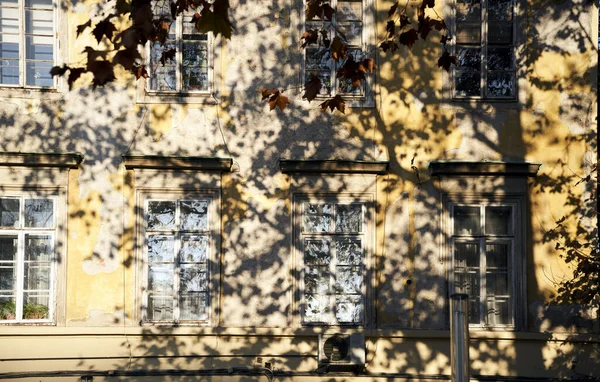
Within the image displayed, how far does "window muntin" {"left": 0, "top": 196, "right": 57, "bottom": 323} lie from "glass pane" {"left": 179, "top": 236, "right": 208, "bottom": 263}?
1.69 metres

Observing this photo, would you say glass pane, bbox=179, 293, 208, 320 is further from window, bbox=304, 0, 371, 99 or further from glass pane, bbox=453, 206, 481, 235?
glass pane, bbox=453, 206, 481, 235

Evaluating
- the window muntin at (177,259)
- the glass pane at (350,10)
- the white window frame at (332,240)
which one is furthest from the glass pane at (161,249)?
the glass pane at (350,10)

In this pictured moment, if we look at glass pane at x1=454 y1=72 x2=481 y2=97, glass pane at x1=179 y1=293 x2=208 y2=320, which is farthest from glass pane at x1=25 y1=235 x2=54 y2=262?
glass pane at x1=454 y1=72 x2=481 y2=97

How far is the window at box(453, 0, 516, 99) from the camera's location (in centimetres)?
1199

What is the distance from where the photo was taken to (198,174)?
11594 millimetres

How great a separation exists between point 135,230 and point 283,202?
200cm

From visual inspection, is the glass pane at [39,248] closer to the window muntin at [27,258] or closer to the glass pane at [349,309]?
the window muntin at [27,258]

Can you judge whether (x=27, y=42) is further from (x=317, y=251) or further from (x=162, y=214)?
(x=317, y=251)

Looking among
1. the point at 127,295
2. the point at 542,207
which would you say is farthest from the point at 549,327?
the point at 127,295

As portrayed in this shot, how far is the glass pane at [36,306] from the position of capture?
11383 mm

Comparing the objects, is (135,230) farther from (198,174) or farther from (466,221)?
(466,221)

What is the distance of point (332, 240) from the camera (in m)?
11.7

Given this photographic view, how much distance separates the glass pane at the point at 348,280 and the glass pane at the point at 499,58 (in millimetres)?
3379

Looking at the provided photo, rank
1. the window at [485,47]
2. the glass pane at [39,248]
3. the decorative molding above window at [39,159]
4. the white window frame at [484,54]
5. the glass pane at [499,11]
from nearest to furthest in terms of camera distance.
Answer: the decorative molding above window at [39,159], the glass pane at [39,248], the white window frame at [484,54], the window at [485,47], the glass pane at [499,11]
